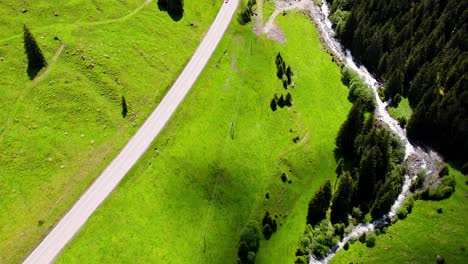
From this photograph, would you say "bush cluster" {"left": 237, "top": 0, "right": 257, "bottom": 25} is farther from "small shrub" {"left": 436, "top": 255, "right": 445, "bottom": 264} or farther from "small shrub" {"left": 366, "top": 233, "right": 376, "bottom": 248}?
"small shrub" {"left": 436, "top": 255, "right": 445, "bottom": 264}

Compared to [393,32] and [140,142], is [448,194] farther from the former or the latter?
[140,142]

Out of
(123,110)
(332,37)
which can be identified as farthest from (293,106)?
(123,110)

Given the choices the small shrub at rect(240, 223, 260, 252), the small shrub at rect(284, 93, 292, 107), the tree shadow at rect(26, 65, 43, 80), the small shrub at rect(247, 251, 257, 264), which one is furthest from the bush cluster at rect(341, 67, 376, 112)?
the tree shadow at rect(26, 65, 43, 80)

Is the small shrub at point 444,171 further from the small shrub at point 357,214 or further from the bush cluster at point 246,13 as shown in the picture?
the bush cluster at point 246,13

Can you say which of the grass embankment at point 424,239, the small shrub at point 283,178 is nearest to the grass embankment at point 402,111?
the grass embankment at point 424,239

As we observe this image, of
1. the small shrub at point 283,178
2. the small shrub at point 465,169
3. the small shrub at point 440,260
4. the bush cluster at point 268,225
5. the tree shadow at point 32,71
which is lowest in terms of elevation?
the bush cluster at point 268,225

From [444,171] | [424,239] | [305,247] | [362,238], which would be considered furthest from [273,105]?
[424,239]

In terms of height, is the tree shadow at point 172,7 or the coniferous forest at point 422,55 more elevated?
the coniferous forest at point 422,55
